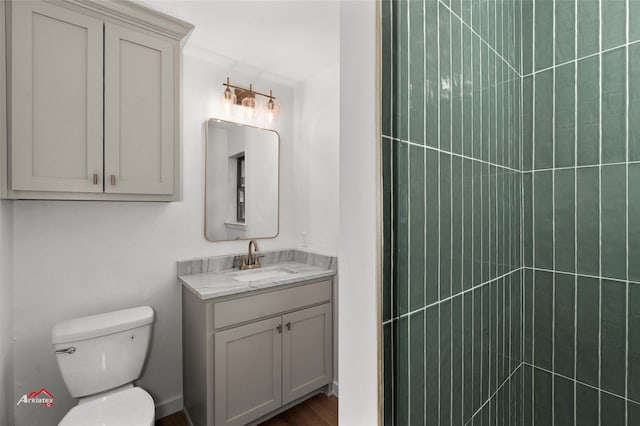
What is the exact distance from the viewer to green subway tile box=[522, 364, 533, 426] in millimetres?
1060

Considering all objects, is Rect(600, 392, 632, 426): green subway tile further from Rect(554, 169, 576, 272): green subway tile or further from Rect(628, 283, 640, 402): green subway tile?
Rect(554, 169, 576, 272): green subway tile

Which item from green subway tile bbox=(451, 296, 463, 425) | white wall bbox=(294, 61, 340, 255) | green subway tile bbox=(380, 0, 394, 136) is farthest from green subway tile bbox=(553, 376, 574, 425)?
white wall bbox=(294, 61, 340, 255)

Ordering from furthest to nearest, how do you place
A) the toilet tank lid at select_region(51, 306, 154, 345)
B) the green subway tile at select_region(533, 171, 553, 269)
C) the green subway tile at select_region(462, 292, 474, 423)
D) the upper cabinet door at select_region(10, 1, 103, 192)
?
the toilet tank lid at select_region(51, 306, 154, 345) → the upper cabinet door at select_region(10, 1, 103, 192) → the green subway tile at select_region(533, 171, 553, 269) → the green subway tile at select_region(462, 292, 474, 423)

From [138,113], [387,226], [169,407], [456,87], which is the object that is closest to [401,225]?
[387,226]

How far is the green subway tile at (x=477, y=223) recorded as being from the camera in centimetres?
82

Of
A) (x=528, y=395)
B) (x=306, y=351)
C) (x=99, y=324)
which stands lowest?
(x=306, y=351)

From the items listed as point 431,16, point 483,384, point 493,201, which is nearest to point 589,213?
point 493,201

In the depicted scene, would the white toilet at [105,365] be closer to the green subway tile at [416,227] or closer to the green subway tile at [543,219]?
the green subway tile at [416,227]

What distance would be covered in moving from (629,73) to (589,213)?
39cm

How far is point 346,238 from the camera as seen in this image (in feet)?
2.07

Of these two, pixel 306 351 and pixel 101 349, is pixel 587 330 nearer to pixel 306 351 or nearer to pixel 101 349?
pixel 306 351

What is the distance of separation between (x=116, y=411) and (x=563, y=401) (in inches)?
67.2

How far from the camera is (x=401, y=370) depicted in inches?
24.1

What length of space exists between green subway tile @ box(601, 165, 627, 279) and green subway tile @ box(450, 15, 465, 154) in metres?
0.49
